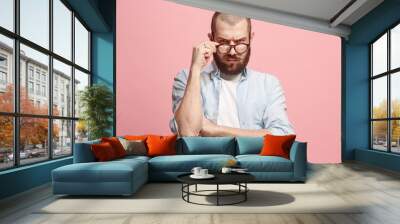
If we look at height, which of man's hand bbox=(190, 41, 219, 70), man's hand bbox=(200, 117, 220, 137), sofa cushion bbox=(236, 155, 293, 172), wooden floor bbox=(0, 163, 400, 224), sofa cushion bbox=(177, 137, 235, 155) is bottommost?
wooden floor bbox=(0, 163, 400, 224)

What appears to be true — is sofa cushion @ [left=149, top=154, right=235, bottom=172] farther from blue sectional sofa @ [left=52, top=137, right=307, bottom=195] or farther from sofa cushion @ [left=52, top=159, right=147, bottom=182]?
sofa cushion @ [left=52, top=159, right=147, bottom=182]

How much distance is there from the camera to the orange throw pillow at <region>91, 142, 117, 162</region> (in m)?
5.60

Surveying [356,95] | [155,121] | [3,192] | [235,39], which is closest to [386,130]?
[356,95]

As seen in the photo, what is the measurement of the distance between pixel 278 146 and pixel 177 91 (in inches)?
113

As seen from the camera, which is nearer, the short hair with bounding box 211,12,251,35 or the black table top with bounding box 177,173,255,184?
the black table top with bounding box 177,173,255,184

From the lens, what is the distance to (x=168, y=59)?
27.9 feet

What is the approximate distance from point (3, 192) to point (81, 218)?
1433 millimetres

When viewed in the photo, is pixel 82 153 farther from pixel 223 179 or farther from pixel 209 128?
pixel 209 128

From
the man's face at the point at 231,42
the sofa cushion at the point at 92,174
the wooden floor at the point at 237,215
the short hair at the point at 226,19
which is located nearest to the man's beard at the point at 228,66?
the man's face at the point at 231,42

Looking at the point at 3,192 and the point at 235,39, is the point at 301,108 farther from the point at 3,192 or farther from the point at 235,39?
the point at 3,192

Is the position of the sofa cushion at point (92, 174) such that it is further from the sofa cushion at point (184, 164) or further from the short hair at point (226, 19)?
the short hair at point (226, 19)

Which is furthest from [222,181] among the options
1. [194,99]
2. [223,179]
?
[194,99]

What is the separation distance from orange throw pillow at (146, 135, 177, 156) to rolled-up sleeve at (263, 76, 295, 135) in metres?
2.38

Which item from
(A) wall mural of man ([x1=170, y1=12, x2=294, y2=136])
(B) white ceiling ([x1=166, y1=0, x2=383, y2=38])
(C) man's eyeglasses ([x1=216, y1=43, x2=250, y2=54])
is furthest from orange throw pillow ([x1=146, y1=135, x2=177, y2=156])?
(B) white ceiling ([x1=166, y1=0, x2=383, y2=38])
